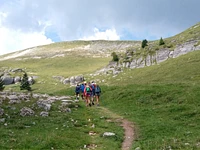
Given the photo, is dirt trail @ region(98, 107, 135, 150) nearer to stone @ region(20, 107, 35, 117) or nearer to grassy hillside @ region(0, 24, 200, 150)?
grassy hillside @ region(0, 24, 200, 150)

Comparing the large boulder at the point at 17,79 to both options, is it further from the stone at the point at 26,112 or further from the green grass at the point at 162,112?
the stone at the point at 26,112

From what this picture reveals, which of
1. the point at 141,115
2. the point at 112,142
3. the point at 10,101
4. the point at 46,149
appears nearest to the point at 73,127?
the point at 112,142

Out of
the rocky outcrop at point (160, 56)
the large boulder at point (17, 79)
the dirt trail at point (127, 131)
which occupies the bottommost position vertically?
the dirt trail at point (127, 131)

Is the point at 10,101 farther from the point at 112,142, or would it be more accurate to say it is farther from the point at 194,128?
the point at 194,128

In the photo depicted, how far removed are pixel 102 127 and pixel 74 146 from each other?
6230 mm

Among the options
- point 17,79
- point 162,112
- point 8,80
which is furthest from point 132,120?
point 8,80

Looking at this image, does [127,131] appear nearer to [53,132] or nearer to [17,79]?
[53,132]

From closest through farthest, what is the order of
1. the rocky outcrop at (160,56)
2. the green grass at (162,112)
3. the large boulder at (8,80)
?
the green grass at (162,112)
the rocky outcrop at (160,56)
the large boulder at (8,80)

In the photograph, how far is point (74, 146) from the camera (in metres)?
15.6

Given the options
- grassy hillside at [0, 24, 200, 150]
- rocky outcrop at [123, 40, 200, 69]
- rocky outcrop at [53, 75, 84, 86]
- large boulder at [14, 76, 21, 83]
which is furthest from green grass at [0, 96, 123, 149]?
large boulder at [14, 76, 21, 83]

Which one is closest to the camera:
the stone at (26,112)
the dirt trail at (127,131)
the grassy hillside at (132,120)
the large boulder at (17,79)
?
the grassy hillside at (132,120)

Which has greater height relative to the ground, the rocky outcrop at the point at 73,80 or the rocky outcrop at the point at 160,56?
the rocky outcrop at the point at 160,56

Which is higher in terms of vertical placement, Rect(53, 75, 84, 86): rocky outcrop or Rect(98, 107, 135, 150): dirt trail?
Rect(53, 75, 84, 86): rocky outcrop

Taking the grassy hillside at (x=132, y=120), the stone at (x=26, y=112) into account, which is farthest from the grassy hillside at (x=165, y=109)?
the stone at (x=26, y=112)
